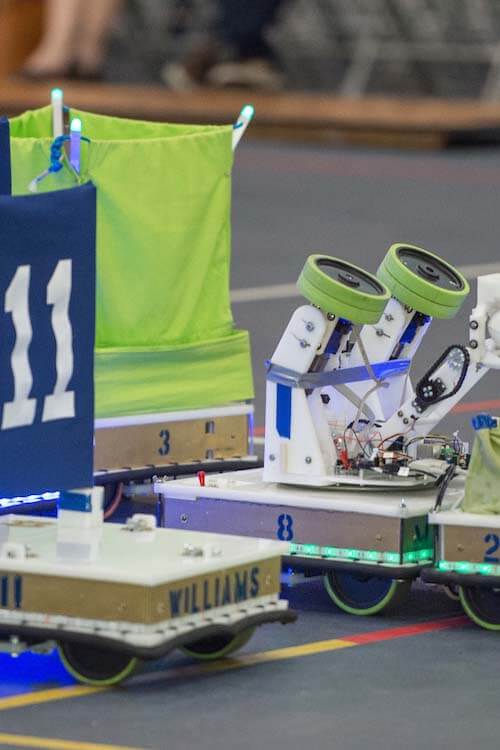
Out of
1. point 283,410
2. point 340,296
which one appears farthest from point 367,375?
point 340,296

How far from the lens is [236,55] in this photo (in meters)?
22.1

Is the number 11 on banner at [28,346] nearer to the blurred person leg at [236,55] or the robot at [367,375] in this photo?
the robot at [367,375]

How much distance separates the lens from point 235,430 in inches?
310

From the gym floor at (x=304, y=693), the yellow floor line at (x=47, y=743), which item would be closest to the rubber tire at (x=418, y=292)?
the gym floor at (x=304, y=693)

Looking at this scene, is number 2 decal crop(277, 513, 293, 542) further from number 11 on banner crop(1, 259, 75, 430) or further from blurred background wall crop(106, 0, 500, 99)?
blurred background wall crop(106, 0, 500, 99)

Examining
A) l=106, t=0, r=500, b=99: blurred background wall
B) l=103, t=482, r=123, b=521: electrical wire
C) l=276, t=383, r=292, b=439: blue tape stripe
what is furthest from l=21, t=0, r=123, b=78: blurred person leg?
l=276, t=383, r=292, b=439: blue tape stripe

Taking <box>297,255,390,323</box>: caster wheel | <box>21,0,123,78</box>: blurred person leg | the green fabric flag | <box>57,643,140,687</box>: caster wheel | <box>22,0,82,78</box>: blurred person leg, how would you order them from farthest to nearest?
<box>21,0,123,78</box>: blurred person leg → <box>22,0,82,78</box>: blurred person leg → the green fabric flag → <box>297,255,390,323</box>: caster wheel → <box>57,643,140,687</box>: caster wheel

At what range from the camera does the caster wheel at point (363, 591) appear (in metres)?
6.33

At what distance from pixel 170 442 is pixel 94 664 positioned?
2.18 m

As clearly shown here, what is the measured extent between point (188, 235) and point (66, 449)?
215cm

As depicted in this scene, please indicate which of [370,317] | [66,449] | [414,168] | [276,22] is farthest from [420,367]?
[276,22]

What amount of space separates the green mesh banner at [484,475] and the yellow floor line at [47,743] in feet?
4.95

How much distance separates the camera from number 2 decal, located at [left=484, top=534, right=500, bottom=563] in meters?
6.07

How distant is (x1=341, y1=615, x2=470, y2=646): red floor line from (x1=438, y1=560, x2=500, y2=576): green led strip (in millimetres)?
194
